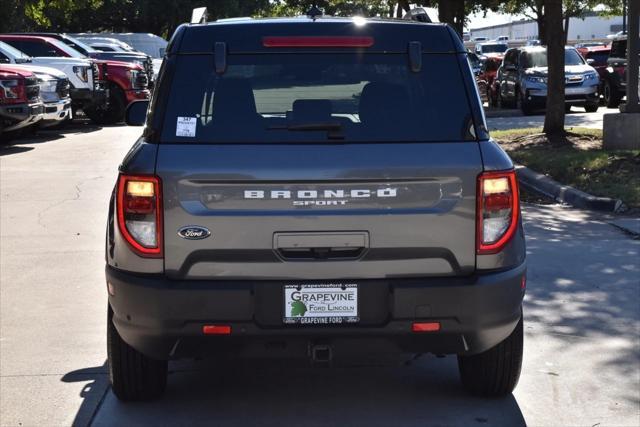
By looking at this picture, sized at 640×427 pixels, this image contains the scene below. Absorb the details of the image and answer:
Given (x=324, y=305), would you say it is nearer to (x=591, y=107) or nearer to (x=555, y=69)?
(x=555, y=69)

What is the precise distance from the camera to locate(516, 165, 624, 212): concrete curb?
38.8 feet

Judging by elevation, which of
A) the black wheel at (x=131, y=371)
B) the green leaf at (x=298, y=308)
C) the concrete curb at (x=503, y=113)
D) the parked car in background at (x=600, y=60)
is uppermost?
the parked car in background at (x=600, y=60)

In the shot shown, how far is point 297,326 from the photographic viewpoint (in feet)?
15.5

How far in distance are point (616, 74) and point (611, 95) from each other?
90 centimetres

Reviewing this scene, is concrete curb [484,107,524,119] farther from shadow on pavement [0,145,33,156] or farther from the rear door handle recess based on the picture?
the rear door handle recess

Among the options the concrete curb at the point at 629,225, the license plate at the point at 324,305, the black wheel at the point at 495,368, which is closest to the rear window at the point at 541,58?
the concrete curb at the point at 629,225

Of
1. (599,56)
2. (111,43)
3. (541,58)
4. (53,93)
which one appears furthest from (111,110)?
(599,56)

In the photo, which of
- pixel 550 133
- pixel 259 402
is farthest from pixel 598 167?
pixel 259 402

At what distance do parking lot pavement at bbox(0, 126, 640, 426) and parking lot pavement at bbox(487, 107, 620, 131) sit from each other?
43.6ft

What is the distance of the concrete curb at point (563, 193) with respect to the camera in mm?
11812

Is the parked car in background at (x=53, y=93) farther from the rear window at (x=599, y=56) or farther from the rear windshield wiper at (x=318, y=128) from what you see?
the rear window at (x=599, y=56)

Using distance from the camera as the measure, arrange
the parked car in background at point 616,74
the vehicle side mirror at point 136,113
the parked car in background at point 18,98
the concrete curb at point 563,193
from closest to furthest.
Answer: the vehicle side mirror at point 136,113, the concrete curb at point 563,193, the parked car in background at point 18,98, the parked car in background at point 616,74

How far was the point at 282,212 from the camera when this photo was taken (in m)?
4.67

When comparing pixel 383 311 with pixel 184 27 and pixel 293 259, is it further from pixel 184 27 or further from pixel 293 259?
pixel 184 27
